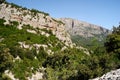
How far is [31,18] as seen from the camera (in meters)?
150

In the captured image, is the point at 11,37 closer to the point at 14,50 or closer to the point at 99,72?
the point at 14,50

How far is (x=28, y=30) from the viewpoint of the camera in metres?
142

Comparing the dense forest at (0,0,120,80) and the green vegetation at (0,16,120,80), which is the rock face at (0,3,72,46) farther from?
the green vegetation at (0,16,120,80)

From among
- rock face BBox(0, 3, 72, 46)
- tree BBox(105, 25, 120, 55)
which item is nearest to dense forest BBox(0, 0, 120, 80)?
tree BBox(105, 25, 120, 55)

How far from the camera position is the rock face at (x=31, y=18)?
147 m

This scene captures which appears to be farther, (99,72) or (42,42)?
(42,42)

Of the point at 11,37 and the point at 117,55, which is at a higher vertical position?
the point at 11,37

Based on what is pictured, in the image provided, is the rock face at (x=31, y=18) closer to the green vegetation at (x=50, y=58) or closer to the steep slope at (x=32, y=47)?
the steep slope at (x=32, y=47)

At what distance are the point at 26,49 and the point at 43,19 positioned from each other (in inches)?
1418

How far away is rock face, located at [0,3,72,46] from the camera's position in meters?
147

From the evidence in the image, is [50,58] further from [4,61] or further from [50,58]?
[4,61]

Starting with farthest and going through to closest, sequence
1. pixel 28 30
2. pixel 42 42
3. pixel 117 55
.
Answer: pixel 28 30
pixel 42 42
pixel 117 55

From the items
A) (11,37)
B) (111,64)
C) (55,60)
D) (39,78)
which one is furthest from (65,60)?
(111,64)

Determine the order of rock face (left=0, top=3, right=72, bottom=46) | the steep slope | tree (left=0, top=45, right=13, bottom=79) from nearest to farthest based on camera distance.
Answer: tree (left=0, top=45, right=13, bottom=79) < the steep slope < rock face (left=0, top=3, right=72, bottom=46)
